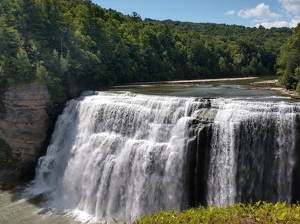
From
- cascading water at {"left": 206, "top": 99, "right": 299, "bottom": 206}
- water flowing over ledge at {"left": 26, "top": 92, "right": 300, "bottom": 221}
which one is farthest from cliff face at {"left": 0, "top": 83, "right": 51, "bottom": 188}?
cascading water at {"left": 206, "top": 99, "right": 299, "bottom": 206}

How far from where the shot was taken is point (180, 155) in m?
14.9

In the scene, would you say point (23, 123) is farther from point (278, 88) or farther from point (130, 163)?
point (278, 88)

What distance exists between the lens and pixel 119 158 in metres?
16.7

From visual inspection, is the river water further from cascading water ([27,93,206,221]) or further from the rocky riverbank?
the rocky riverbank

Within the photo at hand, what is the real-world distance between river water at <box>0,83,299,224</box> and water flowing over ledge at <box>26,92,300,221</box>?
0.05 m

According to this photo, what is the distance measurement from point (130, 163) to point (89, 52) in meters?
15.1

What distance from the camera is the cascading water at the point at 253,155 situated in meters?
13.2

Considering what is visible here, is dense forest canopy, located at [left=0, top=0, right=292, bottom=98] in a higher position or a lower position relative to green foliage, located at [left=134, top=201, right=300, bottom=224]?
higher

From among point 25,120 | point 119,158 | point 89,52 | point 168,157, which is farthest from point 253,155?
point 89,52

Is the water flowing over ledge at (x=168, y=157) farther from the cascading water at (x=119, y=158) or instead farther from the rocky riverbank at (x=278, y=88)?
the rocky riverbank at (x=278, y=88)

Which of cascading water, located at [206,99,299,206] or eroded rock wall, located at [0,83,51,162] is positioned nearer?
cascading water, located at [206,99,299,206]

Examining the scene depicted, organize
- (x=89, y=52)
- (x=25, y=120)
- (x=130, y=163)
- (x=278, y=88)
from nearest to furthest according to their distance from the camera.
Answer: (x=130, y=163), (x=25, y=120), (x=278, y=88), (x=89, y=52)

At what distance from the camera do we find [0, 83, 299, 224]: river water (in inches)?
545

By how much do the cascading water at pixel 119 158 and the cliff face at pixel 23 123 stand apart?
4.01ft
